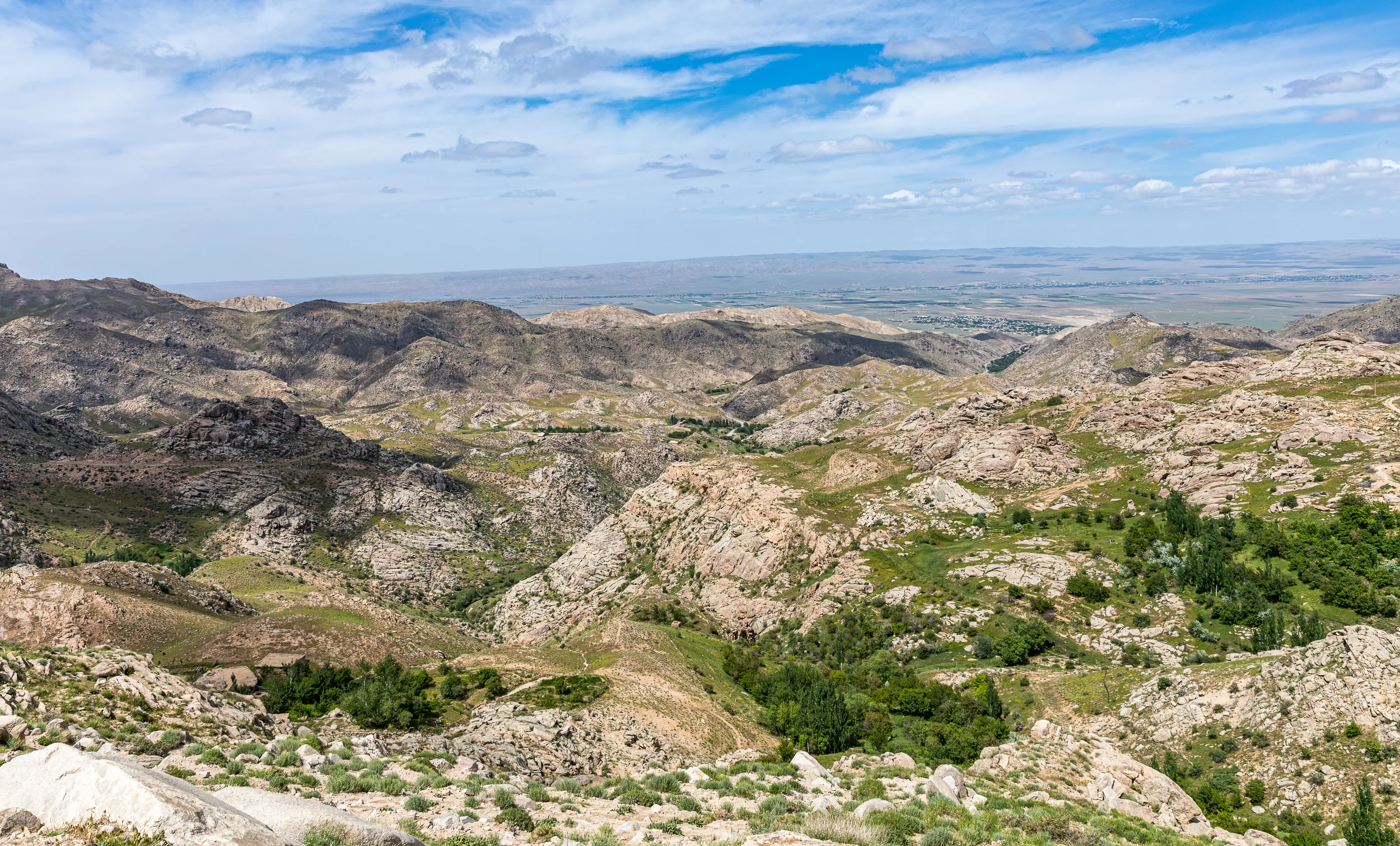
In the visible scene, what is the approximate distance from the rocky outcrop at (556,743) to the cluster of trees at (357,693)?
12.2 feet

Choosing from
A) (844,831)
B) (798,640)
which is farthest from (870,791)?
(798,640)

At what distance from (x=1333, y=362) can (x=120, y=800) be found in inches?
4761

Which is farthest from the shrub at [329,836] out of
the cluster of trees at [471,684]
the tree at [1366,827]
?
the tree at [1366,827]

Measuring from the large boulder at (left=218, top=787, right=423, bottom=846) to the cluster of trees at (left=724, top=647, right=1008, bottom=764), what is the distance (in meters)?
32.6

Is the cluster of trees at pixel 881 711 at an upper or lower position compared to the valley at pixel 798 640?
lower

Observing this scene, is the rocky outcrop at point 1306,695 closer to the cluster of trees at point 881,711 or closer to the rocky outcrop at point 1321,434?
the cluster of trees at point 881,711

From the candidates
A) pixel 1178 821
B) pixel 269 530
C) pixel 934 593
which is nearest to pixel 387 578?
pixel 269 530

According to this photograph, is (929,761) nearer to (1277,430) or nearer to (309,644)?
(309,644)

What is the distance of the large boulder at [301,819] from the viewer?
37.7ft

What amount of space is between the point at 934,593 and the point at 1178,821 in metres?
32.7

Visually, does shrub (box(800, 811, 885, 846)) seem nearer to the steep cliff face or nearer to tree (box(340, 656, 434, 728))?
tree (box(340, 656, 434, 728))

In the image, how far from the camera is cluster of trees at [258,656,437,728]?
119ft

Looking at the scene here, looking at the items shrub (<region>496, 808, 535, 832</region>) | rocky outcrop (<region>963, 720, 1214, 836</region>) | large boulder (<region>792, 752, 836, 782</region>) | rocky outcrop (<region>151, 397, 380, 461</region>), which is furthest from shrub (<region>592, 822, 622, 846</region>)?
rocky outcrop (<region>151, 397, 380, 461</region>)

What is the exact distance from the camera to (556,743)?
109ft
